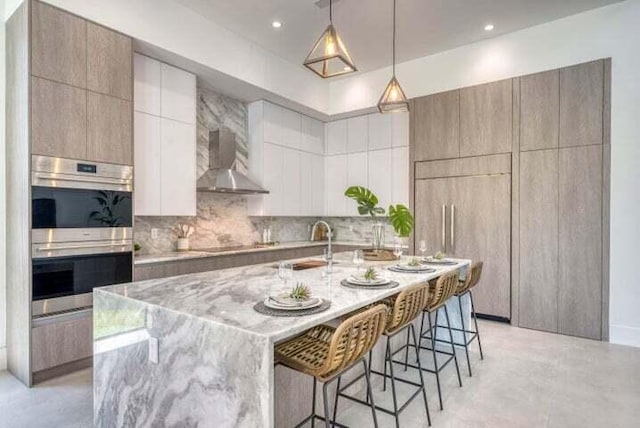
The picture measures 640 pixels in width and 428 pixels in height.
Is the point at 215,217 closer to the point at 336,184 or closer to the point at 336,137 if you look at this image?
the point at 336,184

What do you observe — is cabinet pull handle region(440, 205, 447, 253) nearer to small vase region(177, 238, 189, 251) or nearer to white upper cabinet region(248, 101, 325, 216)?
white upper cabinet region(248, 101, 325, 216)

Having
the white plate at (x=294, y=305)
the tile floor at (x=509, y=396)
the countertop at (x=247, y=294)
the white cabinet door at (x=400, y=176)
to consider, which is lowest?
the tile floor at (x=509, y=396)

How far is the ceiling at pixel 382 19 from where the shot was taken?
12.3ft

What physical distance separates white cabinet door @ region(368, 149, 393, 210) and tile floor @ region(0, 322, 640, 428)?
2.69m

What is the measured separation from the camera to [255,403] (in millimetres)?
1381

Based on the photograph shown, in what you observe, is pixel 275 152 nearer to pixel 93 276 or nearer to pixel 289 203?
pixel 289 203

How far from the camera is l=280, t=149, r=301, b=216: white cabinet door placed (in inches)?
218

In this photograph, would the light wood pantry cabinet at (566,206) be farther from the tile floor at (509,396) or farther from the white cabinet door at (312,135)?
the white cabinet door at (312,135)

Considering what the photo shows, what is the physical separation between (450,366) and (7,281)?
391 cm

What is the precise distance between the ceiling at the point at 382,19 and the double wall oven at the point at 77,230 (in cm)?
203

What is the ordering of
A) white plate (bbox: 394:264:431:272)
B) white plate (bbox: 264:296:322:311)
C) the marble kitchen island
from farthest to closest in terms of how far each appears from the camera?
white plate (bbox: 394:264:431:272), white plate (bbox: 264:296:322:311), the marble kitchen island

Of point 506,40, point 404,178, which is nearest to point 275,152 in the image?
point 404,178

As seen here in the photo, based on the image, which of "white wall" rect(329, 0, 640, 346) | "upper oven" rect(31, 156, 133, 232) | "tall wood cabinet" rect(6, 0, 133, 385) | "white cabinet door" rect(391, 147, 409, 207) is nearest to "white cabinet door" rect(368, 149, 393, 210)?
"white cabinet door" rect(391, 147, 409, 207)

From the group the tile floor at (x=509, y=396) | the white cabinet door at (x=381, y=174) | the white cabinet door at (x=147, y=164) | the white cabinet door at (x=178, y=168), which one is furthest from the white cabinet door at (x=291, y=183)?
the tile floor at (x=509, y=396)
